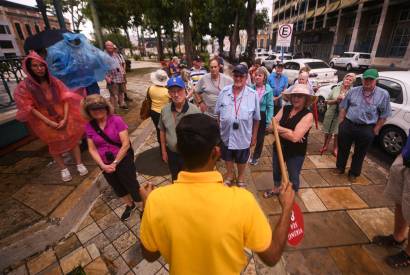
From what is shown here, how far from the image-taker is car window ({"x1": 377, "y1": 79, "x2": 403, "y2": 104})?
464cm

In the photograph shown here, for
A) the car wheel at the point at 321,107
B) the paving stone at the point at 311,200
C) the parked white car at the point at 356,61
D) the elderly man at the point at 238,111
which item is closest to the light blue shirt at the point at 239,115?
the elderly man at the point at 238,111

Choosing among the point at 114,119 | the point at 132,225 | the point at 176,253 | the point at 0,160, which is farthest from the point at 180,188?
the point at 0,160

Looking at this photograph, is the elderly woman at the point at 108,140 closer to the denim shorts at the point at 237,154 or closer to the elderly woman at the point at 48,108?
the elderly woman at the point at 48,108

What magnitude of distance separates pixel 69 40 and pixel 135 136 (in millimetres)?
2451

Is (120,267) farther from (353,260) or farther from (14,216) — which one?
(353,260)

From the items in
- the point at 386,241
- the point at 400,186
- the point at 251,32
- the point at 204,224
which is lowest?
the point at 386,241

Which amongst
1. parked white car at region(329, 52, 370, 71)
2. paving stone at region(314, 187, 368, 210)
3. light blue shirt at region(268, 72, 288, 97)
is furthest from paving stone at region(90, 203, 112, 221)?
parked white car at region(329, 52, 370, 71)

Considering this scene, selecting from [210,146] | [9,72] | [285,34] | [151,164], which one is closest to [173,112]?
[210,146]

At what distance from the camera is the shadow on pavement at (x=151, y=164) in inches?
171

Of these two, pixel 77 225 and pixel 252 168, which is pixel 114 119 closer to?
pixel 77 225

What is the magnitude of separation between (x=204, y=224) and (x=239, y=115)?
2268 mm

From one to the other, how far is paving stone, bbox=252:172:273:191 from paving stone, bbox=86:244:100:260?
261 cm

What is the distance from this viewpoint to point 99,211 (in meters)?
3.29

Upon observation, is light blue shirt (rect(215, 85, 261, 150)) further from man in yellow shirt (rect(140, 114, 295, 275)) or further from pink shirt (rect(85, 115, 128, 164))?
man in yellow shirt (rect(140, 114, 295, 275))
